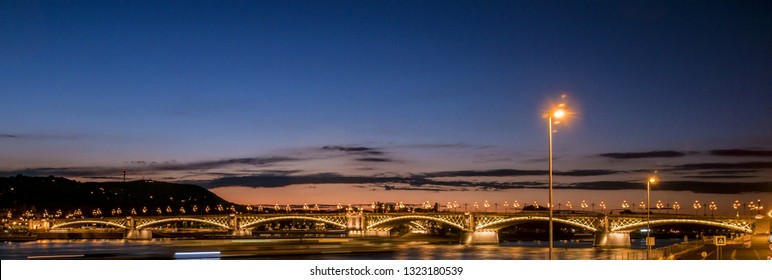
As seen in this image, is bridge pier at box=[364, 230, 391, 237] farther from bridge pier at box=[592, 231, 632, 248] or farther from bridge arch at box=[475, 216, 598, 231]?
bridge pier at box=[592, 231, 632, 248]

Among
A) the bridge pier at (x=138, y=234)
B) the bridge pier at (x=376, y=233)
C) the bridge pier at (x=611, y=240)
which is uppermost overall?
the bridge pier at (x=611, y=240)

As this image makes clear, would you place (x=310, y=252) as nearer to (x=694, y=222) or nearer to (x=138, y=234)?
(x=694, y=222)

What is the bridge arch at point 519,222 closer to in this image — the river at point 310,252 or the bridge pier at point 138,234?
the river at point 310,252

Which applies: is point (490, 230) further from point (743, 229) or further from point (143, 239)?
point (143, 239)

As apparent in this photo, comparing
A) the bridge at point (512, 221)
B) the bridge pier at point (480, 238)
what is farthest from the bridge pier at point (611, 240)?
the bridge pier at point (480, 238)

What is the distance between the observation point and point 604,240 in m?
136

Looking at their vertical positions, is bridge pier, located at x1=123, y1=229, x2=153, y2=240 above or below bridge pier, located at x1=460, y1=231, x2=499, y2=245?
below

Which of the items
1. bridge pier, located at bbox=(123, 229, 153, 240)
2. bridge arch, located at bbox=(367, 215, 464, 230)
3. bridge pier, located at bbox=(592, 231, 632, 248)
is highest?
bridge arch, located at bbox=(367, 215, 464, 230)

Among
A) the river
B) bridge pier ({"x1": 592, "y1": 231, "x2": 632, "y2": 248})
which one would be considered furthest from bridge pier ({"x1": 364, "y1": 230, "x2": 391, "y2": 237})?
bridge pier ({"x1": 592, "y1": 231, "x2": 632, "y2": 248})
